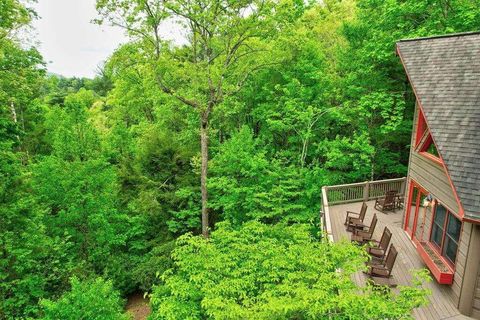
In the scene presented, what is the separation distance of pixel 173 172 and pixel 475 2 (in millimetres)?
17289

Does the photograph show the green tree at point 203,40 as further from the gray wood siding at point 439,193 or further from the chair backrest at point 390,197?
the gray wood siding at point 439,193

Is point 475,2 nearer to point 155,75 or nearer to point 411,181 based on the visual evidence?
point 411,181

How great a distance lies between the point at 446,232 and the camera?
964cm

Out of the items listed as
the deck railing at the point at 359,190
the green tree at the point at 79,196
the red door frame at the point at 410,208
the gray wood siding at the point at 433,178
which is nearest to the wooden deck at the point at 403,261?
the red door frame at the point at 410,208

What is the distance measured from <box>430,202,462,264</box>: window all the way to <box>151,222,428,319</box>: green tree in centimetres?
231

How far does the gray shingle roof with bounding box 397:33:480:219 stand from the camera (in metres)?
7.95

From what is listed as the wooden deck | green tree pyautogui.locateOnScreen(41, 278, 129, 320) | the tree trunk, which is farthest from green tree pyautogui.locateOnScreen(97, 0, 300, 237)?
green tree pyautogui.locateOnScreen(41, 278, 129, 320)

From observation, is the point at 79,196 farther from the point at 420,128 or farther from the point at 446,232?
the point at 446,232

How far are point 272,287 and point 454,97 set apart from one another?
7.35 metres

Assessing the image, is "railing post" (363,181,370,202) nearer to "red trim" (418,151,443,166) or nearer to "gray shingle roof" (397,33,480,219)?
"red trim" (418,151,443,166)

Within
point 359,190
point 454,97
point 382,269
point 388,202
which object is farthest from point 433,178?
point 359,190

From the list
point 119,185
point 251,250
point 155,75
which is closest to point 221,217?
point 119,185

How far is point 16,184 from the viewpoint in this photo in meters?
13.5

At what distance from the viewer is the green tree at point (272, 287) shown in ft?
19.9
